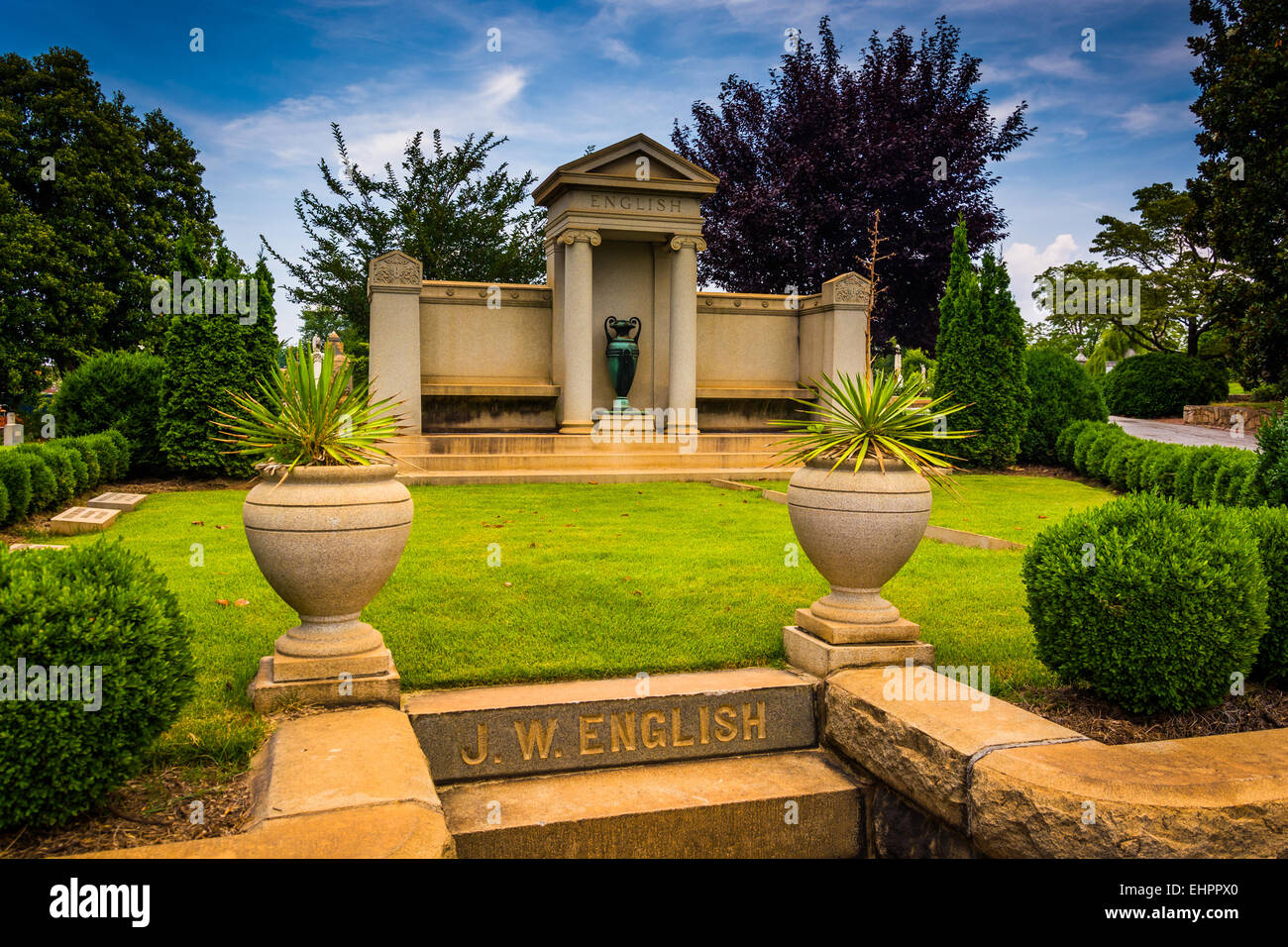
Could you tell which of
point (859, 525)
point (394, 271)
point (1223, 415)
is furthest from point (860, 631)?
point (1223, 415)

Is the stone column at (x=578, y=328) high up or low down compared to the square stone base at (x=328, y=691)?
up

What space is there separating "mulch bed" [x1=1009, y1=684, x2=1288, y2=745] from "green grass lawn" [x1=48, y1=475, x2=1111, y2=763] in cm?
32

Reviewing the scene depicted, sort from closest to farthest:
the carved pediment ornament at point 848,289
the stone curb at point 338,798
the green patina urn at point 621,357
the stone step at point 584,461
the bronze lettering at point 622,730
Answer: the stone curb at point 338,798
the bronze lettering at point 622,730
the stone step at point 584,461
the green patina urn at point 621,357
the carved pediment ornament at point 848,289

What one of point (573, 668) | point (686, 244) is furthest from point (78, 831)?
point (686, 244)

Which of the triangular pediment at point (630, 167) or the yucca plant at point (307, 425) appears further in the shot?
the triangular pediment at point (630, 167)

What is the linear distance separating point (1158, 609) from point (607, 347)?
13825mm

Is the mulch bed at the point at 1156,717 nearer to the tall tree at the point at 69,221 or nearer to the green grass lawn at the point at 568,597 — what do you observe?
the green grass lawn at the point at 568,597

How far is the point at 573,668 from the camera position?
189 inches

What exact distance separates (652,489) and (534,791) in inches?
332

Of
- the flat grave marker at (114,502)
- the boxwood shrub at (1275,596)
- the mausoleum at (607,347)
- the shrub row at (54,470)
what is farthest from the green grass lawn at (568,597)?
the mausoleum at (607,347)

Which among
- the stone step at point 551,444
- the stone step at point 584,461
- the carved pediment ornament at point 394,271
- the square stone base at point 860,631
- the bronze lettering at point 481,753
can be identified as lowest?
the bronze lettering at point 481,753

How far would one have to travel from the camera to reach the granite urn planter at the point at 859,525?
4.78 m

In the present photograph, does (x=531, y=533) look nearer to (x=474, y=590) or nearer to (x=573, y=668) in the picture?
(x=474, y=590)

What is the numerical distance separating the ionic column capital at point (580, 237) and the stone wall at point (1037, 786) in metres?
12.3
